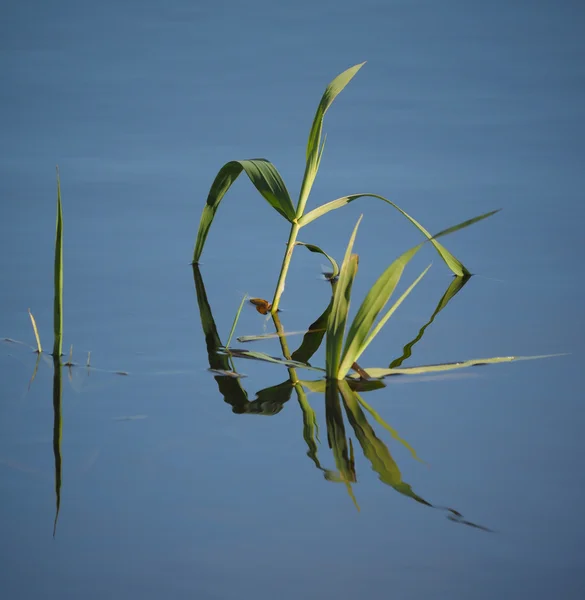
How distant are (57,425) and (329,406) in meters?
0.33

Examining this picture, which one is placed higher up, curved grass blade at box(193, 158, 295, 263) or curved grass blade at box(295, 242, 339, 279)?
curved grass blade at box(193, 158, 295, 263)

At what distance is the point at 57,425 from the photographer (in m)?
0.98

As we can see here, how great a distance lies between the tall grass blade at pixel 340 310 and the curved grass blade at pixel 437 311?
0.40ft

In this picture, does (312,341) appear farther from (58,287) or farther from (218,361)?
(58,287)

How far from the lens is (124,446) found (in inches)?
36.4

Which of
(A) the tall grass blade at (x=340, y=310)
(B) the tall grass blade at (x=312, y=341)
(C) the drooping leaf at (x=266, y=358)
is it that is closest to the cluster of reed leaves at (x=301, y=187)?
(B) the tall grass blade at (x=312, y=341)

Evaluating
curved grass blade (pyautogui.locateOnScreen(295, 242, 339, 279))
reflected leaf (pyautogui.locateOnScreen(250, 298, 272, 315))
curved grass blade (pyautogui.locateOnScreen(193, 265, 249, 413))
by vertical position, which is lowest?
curved grass blade (pyautogui.locateOnScreen(193, 265, 249, 413))

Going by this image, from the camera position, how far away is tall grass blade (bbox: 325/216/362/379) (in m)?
1.07

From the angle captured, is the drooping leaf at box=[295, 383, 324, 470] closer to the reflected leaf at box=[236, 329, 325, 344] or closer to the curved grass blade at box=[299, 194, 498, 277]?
the reflected leaf at box=[236, 329, 325, 344]

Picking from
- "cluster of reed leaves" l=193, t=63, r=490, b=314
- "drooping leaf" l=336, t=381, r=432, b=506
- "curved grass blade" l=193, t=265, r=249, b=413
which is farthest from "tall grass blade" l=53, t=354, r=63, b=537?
"cluster of reed leaves" l=193, t=63, r=490, b=314

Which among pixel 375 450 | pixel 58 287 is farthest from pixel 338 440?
pixel 58 287

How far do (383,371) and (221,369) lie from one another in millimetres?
224

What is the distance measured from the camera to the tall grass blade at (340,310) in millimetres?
1067

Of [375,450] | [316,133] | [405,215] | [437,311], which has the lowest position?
[375,450]
